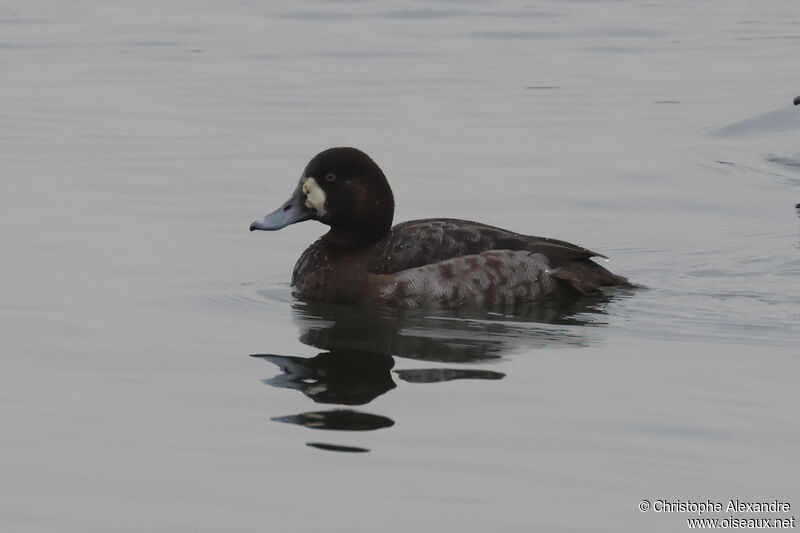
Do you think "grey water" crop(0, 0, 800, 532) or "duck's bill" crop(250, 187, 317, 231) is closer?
"grey water" crop(0, 0, 800, 532)

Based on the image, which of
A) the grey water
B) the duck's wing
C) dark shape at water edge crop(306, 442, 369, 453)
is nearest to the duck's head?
the duck's wing

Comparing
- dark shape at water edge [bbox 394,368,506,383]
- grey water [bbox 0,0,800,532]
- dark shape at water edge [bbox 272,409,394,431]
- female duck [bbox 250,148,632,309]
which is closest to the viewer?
grey water [bbox 0,0,800,532]

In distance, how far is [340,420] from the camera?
7.24 meters

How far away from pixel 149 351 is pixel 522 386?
182cm

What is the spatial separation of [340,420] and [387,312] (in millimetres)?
2344

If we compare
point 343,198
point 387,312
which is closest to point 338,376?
point 387,312

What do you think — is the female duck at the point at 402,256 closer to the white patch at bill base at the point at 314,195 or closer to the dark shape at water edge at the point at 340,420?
the white patch at bill base at the point at 314,195

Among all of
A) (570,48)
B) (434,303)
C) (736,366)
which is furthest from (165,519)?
(570,48)

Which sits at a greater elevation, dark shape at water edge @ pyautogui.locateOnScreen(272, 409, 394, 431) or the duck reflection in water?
the duck reflection in water

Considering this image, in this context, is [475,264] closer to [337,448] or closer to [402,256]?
[402,256]

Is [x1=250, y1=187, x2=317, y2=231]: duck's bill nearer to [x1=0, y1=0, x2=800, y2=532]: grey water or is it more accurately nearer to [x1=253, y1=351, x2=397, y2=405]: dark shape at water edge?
[x1=0, y1=0, x2=800, y2=532]: grey water

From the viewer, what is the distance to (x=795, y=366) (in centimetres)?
815

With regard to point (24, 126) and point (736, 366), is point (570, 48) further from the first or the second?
point (736, 366)

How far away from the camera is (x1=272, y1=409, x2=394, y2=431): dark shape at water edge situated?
23.4ft
